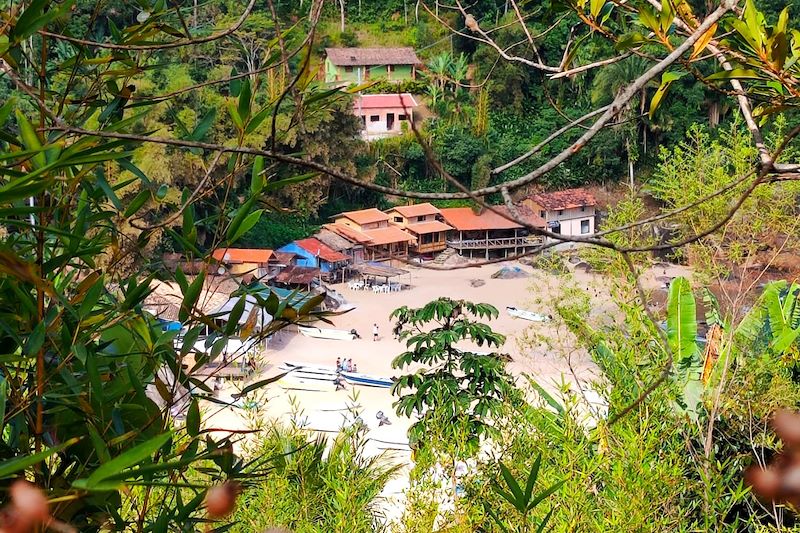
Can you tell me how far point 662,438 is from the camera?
2.28 m

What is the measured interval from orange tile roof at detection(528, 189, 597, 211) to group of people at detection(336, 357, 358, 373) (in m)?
5.46

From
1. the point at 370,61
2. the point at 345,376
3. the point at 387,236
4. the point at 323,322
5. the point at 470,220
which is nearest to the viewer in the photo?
the point at 323,322

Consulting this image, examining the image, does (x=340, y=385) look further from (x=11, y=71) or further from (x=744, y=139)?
(x=11, y=71)

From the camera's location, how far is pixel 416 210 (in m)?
13.2

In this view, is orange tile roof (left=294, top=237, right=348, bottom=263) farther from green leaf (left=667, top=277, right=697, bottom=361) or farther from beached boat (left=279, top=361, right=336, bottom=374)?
green leaf (left=667, top=277, right=697, bottom=361)

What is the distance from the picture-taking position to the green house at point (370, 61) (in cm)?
1576

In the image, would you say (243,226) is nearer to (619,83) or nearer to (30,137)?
(30,137)

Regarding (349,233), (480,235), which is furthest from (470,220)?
(349,233)

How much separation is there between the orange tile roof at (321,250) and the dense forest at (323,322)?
22.8ft

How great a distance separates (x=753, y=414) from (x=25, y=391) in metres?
2.73

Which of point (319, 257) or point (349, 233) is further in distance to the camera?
point (349, 233)

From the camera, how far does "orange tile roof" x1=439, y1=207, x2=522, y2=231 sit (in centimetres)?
1328

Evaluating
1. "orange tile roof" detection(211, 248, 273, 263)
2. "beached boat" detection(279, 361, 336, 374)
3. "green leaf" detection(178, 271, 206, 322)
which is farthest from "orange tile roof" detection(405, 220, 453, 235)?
"green leaf" detection(178, 271, 206, 322)

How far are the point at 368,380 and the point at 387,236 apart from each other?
4.34 meters
